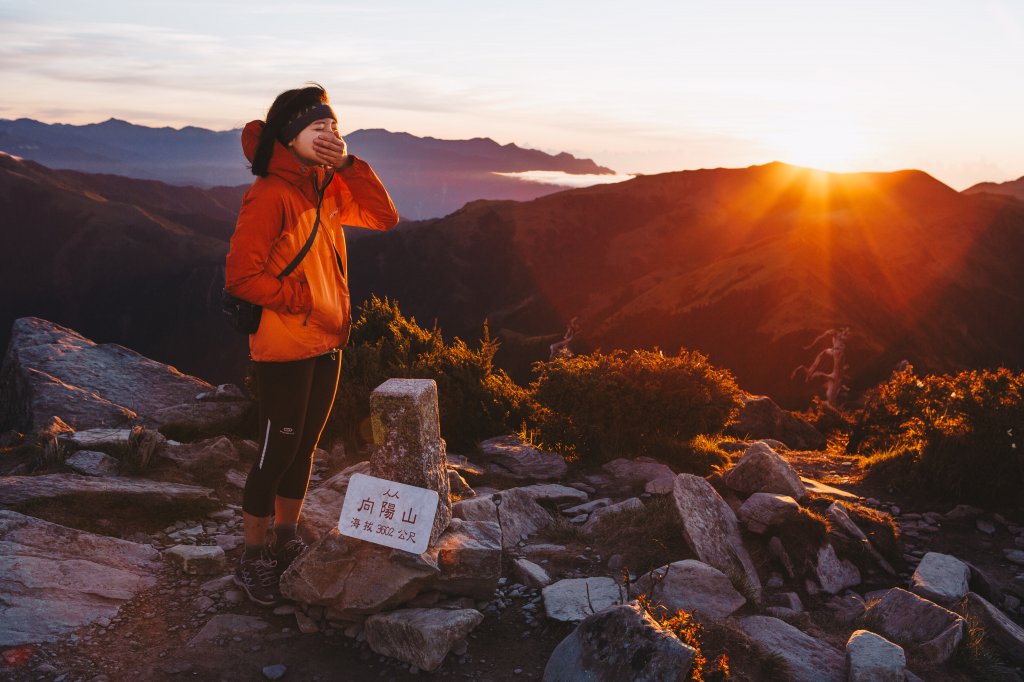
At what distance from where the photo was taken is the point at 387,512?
12.8 ft

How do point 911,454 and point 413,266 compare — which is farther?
point 413,266

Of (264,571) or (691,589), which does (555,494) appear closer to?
(691,589)

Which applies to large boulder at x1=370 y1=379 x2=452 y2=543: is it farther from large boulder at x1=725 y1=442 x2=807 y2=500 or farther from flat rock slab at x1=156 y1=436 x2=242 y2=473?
large boulder at x1=725 y1=442 x2=807 y2=500

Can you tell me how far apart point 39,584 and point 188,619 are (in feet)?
2.44

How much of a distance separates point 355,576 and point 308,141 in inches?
87.9

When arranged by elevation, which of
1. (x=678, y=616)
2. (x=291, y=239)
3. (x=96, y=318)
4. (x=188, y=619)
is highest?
(x=291, y=239)

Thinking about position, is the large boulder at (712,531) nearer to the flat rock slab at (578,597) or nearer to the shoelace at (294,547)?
the flat rock slab at (578,597)

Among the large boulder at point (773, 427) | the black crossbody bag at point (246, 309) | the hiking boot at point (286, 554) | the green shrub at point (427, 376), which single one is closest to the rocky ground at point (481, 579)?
the hiking boot at point (286, 554)

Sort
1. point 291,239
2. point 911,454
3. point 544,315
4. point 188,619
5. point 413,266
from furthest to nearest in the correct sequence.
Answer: point 413,266, point 544,315, point 911,454, point 188,619, point 291,239

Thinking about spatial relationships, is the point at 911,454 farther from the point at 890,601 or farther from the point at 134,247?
the point at 134,247

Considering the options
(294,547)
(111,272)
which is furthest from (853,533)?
(111,272)

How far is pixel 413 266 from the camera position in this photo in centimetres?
9438

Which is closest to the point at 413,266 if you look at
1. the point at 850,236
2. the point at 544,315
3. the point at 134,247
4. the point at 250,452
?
the point at 544,315

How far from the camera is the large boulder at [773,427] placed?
14.2 meters
